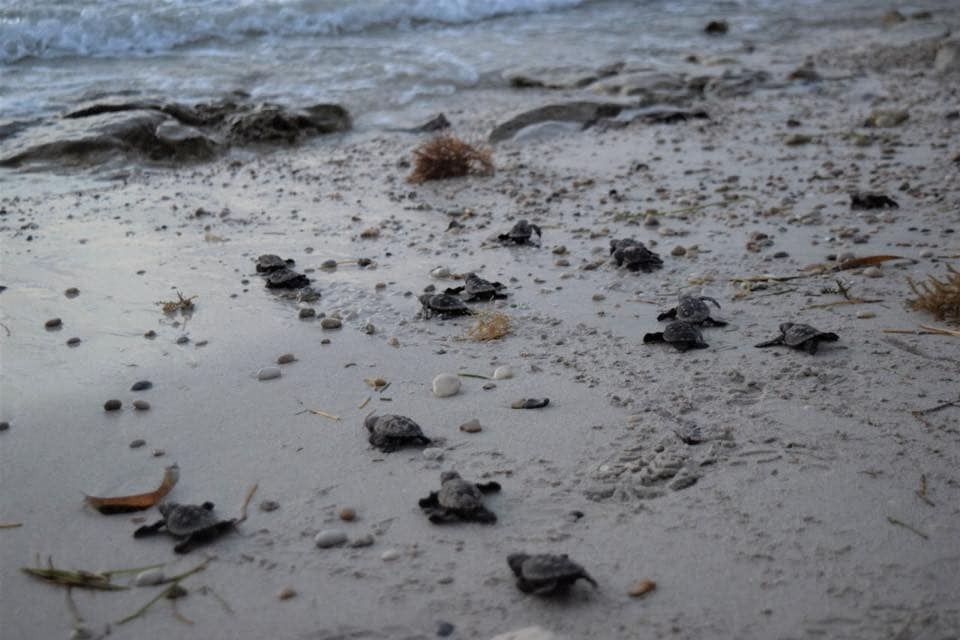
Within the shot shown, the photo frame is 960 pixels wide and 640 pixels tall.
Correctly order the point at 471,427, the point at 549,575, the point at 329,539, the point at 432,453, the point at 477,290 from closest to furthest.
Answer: the point at 549,575, the point at 329,539, the point at 432,453, the point at 471,427, the point at 477,290

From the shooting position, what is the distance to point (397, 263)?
17.2 ft

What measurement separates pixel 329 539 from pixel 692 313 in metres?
2.07

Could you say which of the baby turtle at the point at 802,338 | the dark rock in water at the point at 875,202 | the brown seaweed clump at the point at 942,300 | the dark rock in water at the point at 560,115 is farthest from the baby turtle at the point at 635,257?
the dark rock in water at the point at 560,115

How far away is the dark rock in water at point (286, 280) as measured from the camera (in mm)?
4797

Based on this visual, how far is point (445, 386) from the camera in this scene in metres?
3.61

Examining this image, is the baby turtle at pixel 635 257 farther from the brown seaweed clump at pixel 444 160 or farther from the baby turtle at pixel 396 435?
the brown seaweed clump at pixel 444 160

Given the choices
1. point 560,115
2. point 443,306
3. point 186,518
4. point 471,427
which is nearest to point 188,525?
point 186,518

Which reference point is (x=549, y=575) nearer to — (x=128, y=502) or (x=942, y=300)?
(x=128, y=502)

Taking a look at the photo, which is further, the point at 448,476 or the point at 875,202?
the point at 875,202

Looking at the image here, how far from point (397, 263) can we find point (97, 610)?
3.08 m

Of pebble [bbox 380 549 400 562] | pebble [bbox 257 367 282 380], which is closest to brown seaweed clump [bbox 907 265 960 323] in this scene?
pebble [bbox 380 549 400 562]

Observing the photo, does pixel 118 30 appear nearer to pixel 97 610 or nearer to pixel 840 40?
pixel 840 40

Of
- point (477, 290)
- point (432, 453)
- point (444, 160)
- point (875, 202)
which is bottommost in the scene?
point (432, 453)

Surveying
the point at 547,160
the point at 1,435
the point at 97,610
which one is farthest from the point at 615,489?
the point at 547,160
